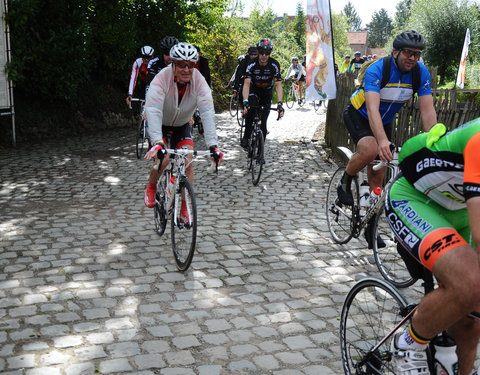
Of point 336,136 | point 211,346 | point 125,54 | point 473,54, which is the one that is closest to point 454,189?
point 211,346

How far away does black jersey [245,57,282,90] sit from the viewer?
32.3 feet

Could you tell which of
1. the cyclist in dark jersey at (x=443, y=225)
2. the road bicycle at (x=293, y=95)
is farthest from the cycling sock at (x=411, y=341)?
the road bicycle at (x=293, y=95)

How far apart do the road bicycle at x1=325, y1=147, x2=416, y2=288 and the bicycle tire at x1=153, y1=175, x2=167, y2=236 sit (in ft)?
6.58

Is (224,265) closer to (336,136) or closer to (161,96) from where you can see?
(161,96)

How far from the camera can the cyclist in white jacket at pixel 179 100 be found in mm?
5430

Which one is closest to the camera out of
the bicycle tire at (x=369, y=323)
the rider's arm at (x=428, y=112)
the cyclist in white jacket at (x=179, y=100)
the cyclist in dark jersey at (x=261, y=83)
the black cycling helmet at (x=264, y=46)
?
the bicycle tire at (x=369, y=323)

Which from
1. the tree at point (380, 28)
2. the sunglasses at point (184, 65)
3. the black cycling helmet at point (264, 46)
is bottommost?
the sunglasses at point (184, 65)

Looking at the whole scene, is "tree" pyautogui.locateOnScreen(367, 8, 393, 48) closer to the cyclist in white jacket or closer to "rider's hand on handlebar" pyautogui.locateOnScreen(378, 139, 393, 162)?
the cyclist in white jacket

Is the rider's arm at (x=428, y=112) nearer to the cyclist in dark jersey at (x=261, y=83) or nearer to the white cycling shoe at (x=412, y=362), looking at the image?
the white cycling shoe at (x=412, y=362)

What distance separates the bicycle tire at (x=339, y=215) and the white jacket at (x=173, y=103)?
168cm

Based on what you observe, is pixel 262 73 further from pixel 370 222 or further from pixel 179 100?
pixel 370 222

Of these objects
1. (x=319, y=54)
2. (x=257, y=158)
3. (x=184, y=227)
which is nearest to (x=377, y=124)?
(x=184, y=227)

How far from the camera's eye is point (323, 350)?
388cm

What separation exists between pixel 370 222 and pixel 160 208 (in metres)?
2.33
